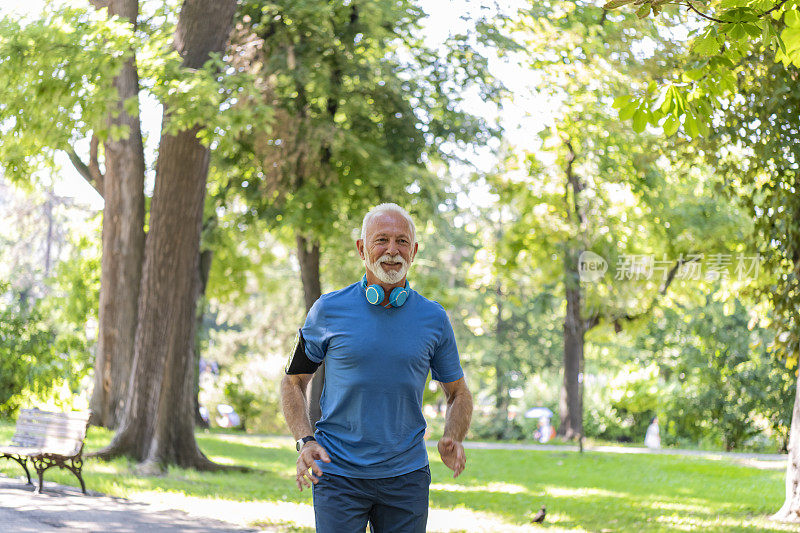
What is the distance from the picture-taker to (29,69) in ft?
38.8

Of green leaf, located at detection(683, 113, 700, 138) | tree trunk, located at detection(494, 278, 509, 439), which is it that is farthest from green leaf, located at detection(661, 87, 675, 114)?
tree trunk, located at detection(494, 278, 509, 439)

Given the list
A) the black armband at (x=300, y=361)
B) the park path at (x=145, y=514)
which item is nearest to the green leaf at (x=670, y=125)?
the black armband at (x=300, y=361)

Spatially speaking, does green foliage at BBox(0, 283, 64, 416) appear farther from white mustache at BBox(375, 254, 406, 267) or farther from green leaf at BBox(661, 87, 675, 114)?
white mustache at BBox(375, 254, 406, 267)

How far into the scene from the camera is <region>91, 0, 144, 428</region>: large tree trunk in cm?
1673

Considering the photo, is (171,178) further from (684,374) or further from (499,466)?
(684,374)

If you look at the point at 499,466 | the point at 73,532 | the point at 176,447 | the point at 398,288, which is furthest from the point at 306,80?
the point at 398,288

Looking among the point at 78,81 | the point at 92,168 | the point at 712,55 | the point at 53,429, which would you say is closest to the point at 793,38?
the point at 712,55

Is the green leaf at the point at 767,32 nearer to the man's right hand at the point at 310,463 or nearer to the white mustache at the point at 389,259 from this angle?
the white mustache at the point at 389,259

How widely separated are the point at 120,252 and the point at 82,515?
8830mm

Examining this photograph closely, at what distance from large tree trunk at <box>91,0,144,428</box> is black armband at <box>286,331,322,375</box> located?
12.9 m

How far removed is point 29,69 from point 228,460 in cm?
769

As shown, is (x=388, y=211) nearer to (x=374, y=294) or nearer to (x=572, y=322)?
(x=374, y=294)

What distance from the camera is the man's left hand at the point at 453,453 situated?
3.71 metres

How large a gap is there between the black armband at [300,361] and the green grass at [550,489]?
588cm
